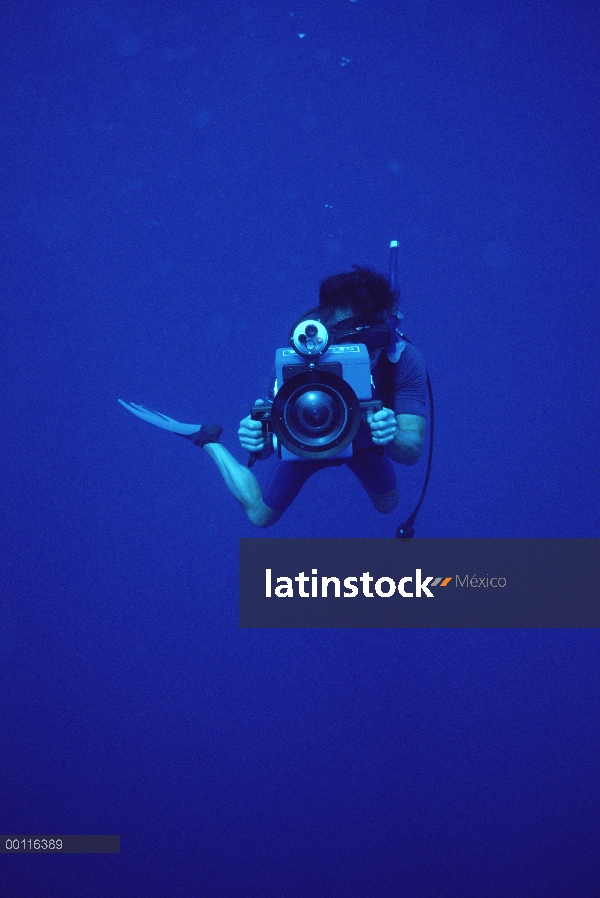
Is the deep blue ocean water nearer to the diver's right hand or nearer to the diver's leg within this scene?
the diver's leg

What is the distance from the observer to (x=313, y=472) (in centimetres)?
147

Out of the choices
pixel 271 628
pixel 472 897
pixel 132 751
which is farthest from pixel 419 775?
pixel 132 751

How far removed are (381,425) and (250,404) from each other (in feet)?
2.66

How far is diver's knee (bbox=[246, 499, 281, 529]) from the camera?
160cm

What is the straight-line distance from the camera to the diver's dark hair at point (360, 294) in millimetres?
1387

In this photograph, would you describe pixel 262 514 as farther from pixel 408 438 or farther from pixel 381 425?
pixel 381 425

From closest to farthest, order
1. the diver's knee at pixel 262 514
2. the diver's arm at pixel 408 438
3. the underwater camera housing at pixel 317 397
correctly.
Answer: the underwater camera housing at pixel 317 397, the diver's arm at pixel 408 438, the diver's knee at pixel 262 514

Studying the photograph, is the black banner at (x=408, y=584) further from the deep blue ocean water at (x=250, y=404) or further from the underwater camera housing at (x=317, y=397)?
the underwater camera housing at (x=317, y=397)

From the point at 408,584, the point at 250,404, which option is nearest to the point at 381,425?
the point at 250,404

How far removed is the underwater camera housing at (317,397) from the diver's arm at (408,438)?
261 millimetres

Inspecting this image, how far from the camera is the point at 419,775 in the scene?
→ 1829 mm

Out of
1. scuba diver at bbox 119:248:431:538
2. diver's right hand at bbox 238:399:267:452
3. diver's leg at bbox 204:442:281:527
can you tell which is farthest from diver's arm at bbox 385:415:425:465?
diver's leg at bbox 204:442:281:527

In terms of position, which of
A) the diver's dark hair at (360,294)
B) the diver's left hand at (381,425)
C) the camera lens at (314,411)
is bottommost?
the diver's left hand at (381,425)

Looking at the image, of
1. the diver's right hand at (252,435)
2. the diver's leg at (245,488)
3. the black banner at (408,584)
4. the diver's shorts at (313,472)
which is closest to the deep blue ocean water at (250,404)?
the black banner at (408,584)
